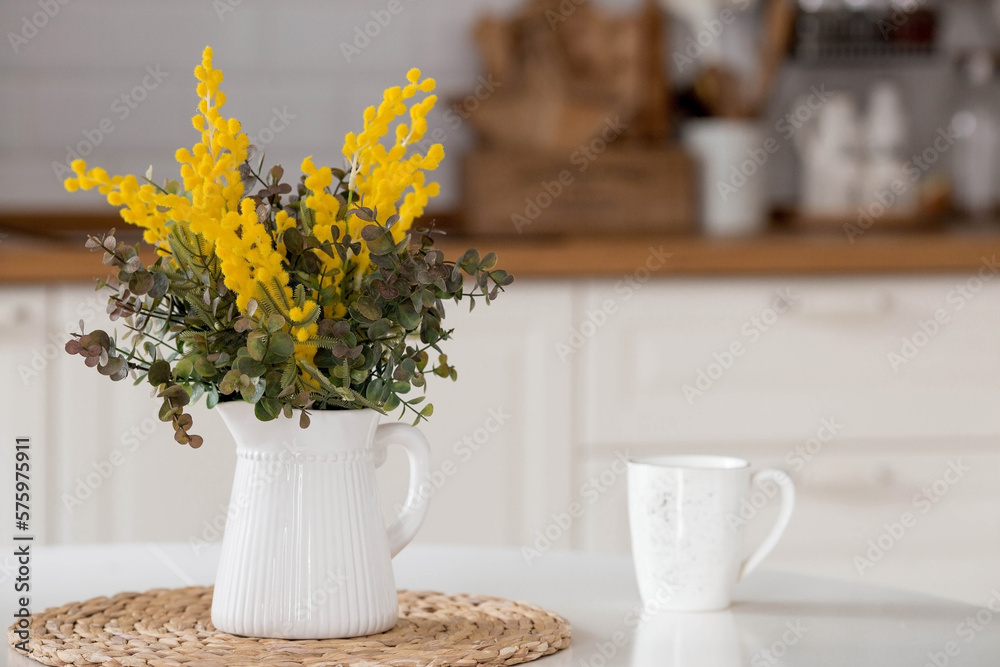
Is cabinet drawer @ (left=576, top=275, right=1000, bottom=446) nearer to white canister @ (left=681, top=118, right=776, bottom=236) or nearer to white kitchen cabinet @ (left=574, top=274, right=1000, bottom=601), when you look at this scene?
white kitchen cabinet @ (left=574, top=274, right=1000, bottom=601)

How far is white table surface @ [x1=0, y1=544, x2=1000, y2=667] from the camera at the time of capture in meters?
0.66

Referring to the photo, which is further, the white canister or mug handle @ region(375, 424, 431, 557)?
the white canister

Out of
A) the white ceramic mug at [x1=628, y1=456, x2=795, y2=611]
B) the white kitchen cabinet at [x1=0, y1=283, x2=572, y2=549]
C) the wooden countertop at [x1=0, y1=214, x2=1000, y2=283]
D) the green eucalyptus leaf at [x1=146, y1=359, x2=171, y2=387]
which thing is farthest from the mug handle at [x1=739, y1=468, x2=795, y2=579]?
the wooden countertop at [x1=0, y1=214, x2=1000, y2=283]

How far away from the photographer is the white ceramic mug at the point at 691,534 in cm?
75

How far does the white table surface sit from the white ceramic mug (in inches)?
0.6

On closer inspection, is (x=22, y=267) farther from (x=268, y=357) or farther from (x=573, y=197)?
(x=268, y=357)

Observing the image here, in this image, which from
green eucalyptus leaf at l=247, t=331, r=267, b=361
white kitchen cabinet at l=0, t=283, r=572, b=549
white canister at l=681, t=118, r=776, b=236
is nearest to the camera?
green eucalyptus leaf at l=247, t=331, r=267, b=361

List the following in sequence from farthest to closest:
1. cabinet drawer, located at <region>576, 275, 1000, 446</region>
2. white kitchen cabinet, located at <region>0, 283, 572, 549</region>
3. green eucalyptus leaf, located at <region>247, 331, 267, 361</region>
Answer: cabinet drawer, located at <region>576, 275, 1000, 446</region>
white kitchen cabinet, located at <region>0, 283, 572, 549</region>
green eucalyptus leaf, located at <region>247, 331, 267, 361</region>

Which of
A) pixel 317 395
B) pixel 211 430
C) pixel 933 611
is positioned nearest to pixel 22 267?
pixel 211 430

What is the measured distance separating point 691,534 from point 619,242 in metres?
1.09

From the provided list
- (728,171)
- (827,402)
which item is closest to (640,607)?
(827,402)

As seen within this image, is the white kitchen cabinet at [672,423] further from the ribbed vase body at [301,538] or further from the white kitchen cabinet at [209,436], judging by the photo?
the ribbed vase body at [301,538]

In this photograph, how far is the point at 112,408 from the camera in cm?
167

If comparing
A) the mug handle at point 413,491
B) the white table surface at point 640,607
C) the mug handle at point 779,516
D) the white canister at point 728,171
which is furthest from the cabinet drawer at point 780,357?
the mug handle at point 413,491
